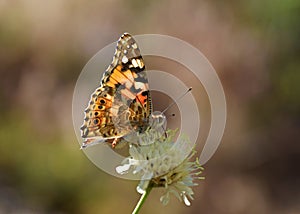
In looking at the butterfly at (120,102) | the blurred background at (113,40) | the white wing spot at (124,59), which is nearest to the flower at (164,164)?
the butterfly at (120,102)

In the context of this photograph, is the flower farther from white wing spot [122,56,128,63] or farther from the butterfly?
white wing spot [122,56,128,63]

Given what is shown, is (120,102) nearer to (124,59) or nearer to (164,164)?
(124,59)

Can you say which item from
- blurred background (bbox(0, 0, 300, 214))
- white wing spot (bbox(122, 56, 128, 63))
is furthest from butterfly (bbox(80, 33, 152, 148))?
blurred background (bbox(0, 0, 300, 214))

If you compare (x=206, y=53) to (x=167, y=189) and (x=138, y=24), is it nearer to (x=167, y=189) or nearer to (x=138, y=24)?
(x=138, y=24)

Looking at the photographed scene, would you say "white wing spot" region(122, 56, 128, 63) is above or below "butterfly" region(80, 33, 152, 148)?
above

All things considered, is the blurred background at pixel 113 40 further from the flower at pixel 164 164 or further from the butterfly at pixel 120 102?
the flower at pixel 164 164

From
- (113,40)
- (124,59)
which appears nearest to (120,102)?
(124,59)
